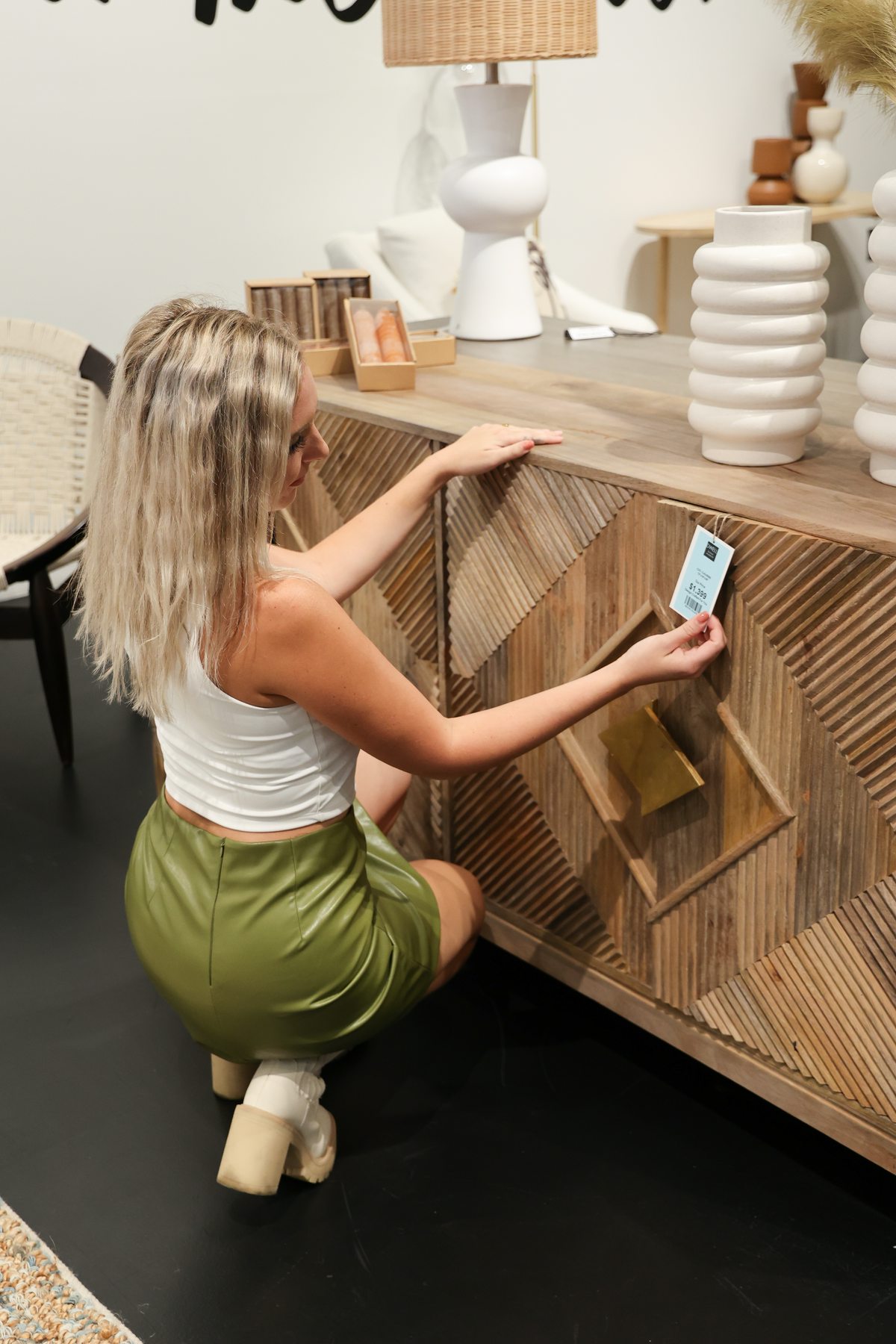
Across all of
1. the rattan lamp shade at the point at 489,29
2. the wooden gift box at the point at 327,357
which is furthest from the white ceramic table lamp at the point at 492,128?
the wooden gift box at the point at 327,357

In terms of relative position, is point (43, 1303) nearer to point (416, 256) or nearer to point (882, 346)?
point (882, 346)

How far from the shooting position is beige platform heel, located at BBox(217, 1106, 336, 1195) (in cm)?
164

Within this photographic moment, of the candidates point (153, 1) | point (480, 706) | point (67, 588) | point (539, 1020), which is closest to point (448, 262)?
point (153, 1)

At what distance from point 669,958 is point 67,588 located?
1.41 m

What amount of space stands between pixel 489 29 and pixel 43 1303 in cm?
213

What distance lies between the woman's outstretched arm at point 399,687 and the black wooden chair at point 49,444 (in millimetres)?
1564

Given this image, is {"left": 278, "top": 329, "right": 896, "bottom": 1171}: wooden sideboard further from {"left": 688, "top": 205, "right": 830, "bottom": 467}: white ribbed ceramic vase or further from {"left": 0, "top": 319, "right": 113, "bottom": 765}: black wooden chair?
{"left": 0, "top": 319, "right": 113, "bottom": 765}: black wooden chair

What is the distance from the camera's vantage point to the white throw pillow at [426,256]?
13.5 feet

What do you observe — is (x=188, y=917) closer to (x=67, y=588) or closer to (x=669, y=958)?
(x=669, y=958)

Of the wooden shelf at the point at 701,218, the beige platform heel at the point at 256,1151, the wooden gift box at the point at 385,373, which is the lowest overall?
the beige platform heel at the point at 256,1151

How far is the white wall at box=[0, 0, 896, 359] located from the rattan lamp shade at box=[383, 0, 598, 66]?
71.3 inches

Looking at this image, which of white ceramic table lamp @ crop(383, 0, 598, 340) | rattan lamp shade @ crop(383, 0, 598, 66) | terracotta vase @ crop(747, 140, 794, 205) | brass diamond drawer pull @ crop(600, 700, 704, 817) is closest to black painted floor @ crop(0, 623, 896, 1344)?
brass diamond drawer pull @ crop(600, 700, 704, 817)

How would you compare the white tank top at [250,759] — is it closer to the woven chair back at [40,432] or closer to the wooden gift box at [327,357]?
the wooden gift box at [327,357]

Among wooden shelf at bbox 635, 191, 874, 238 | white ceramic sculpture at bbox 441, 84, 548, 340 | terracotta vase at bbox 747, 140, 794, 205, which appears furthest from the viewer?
terracotta vase at bbox 747, 140, 794, 205
